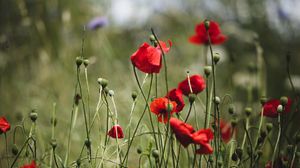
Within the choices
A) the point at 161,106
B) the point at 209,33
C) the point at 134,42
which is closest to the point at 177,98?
the point at 161,106

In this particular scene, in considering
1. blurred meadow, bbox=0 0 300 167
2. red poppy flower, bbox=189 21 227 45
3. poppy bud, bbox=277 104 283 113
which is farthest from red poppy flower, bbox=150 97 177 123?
blurred meadow, bbox=0 0 300 167

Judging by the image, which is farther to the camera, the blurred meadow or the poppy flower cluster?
the blurred meadow

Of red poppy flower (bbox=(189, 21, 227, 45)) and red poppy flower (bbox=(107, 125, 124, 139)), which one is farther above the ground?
red poppy flower (bbox=(189, 21, 227, 45))

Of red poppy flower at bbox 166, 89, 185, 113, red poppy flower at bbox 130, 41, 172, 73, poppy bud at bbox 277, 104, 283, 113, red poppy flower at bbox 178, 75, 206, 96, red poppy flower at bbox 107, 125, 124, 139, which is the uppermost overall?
red poppy flower at bbox 130, 41, 172, 73

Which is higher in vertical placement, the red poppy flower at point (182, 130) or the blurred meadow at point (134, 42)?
the blurred meadow at point (134, 42)

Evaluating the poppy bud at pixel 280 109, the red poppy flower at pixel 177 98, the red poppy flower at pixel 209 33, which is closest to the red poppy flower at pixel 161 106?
the red poppy flower at pixel 177 98

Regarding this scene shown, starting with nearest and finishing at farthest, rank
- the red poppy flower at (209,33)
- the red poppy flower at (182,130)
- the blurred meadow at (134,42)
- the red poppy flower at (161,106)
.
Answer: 1. the red poppy flower at (182,130)
2. the red poppy flower at (161,106)
3. the red poppy flower at (209,33)
4. the blurred meadow at (134,42)

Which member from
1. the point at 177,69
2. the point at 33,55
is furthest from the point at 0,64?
the point at 177,69

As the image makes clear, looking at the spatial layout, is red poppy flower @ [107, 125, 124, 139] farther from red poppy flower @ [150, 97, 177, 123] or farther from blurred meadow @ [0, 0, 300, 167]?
blurred meadow @ [0, 0, 300, 167]

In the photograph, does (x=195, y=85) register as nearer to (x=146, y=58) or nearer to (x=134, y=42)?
(x=146, y=58)

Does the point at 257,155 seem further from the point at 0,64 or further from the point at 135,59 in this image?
the point at 0,64

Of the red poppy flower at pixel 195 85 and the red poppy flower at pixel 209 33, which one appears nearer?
the red poppy flower at pixel 195 85

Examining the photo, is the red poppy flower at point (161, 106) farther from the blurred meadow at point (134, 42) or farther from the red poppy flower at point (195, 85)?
the blurred meadow at point (134, 42)

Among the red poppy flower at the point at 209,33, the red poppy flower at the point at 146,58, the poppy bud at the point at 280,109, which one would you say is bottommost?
the poppy bud at the point at 280,109
